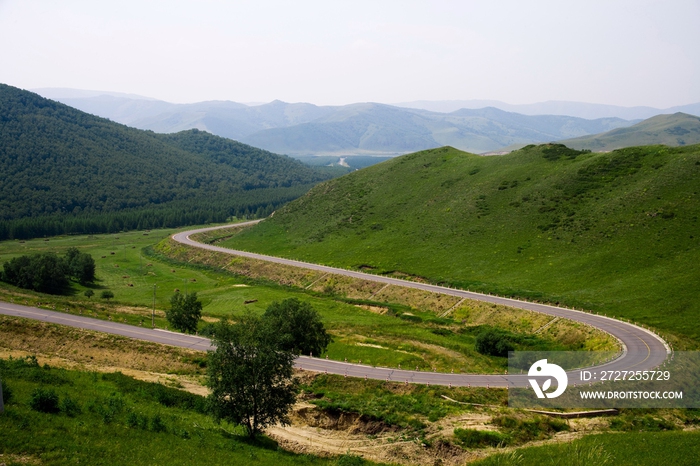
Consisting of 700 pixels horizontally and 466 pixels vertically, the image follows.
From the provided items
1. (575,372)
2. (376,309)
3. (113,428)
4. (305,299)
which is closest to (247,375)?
(113,428)

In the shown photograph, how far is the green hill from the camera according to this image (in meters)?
81.9

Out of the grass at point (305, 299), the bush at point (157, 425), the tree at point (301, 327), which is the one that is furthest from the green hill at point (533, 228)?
the bush at point (157, 425)

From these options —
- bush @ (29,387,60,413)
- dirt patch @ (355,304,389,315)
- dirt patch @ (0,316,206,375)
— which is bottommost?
dirt patch @ (355,304,389,315)

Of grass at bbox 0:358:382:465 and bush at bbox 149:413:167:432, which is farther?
bush at bbox 149:413:167:432

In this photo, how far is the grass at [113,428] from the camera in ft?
85.6

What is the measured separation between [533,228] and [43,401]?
326 ft

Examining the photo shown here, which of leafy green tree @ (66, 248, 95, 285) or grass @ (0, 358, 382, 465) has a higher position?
grass @ (0, 358, 382, 465)

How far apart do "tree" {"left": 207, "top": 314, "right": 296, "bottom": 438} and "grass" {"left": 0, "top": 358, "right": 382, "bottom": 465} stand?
5.95 feet

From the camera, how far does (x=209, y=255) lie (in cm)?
14162

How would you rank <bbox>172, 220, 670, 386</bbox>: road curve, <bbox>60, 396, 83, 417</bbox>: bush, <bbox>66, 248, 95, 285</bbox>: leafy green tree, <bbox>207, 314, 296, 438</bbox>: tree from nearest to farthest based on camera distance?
<bbox>60, 396, 83, 417</bbox>: bush < <bbox>207, 314, 296, 438</bbox>: tree < <bbox>172, 220, 670, 386</bbox>: road curve < <bbox>66, 248, 95, 285</bbox>: leafy green tree

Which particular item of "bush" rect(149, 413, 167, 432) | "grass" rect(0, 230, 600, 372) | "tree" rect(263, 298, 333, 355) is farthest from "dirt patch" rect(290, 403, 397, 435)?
"tree" rect(263, 298, 333, 355)

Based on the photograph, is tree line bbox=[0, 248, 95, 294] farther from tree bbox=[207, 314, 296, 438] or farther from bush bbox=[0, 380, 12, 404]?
tree bbox=[207, 314, 296, 438]

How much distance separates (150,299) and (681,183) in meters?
108

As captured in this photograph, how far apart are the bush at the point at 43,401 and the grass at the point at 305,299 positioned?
3269 cm
